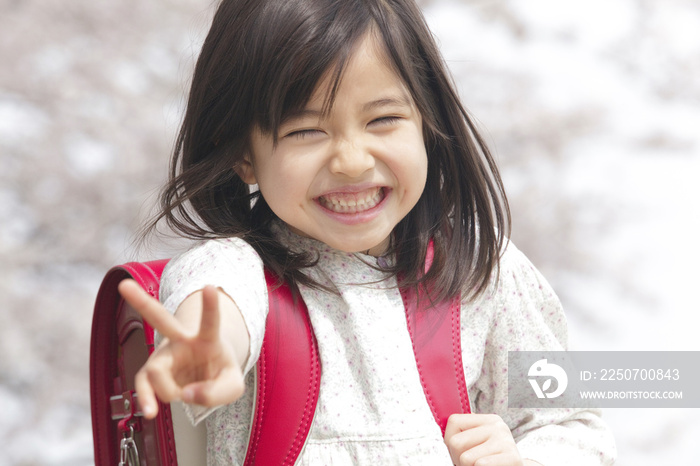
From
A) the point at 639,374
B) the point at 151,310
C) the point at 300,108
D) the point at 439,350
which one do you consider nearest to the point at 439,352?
the point at 439,350

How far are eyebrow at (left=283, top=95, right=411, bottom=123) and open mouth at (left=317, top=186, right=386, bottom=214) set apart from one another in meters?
0.08

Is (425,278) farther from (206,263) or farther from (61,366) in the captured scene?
(61,366)

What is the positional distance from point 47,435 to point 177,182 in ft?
2.67

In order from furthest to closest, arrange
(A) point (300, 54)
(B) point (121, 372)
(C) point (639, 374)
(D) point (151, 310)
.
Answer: (C) point (639, 374)
(B) point (121, 372)
(A) point (300, 54)
(D) point (151, 310)

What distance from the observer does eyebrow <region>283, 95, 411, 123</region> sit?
744 millimetres

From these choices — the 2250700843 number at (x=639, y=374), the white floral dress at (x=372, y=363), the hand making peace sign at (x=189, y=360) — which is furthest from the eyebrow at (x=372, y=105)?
the 2250700843 number at (x=639, y=374)

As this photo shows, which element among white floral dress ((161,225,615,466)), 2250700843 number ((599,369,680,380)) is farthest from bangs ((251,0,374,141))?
2250700843 number ((599,369,680,380))

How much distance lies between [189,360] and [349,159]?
263 millimetres

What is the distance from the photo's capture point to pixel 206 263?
726 millimetres

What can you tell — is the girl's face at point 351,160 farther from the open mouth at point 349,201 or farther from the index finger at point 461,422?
the index finger at point 461,422

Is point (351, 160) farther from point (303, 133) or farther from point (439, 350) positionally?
point (439, 350)

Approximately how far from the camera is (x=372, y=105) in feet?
2.49

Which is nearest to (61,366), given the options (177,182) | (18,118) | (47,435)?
(47,435)

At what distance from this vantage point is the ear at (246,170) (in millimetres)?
816
